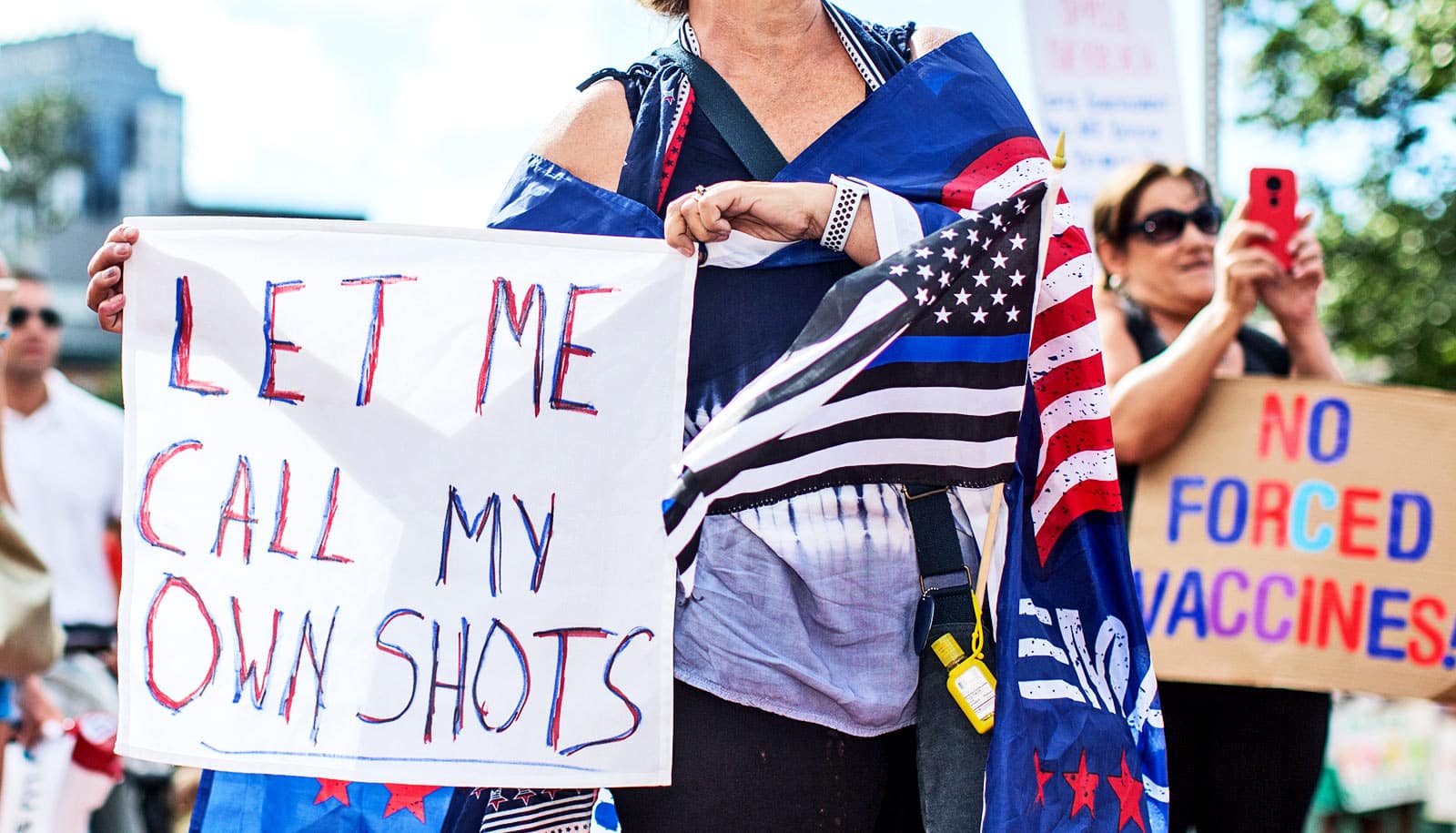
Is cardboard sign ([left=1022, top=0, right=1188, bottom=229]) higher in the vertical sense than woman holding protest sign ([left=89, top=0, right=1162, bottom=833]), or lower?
higher

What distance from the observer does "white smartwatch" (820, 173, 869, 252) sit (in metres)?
1.86

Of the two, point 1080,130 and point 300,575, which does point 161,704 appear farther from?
point 1080,130

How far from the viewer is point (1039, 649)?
187 centimetres

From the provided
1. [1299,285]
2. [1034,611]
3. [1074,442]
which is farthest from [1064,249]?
[1299,285]

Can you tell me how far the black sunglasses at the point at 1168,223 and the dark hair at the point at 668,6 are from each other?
166 centimetres

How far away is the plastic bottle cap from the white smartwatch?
0.52 metres

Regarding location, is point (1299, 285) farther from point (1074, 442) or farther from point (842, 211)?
point (842, 211)

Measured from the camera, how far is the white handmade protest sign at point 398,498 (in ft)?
6.41

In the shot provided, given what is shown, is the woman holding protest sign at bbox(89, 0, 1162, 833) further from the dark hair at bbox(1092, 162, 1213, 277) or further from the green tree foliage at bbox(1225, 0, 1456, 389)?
the green tree foliage at bbox(1225, 0, 1456, 389)

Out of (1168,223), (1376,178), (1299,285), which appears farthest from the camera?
(1376,178)

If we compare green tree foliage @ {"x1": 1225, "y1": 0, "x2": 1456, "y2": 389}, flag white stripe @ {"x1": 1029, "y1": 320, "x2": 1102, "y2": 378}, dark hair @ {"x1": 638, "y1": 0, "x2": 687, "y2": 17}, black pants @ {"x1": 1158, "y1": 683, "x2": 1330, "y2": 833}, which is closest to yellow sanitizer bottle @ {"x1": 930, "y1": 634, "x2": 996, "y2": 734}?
flag white stripe @ {"x1": 1029, "y1": 320, "x2": 1102, "y2": 378}

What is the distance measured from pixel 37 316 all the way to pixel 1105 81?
4.08 metres

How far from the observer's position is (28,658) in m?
3.57

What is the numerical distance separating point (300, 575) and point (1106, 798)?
114 cm
